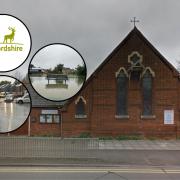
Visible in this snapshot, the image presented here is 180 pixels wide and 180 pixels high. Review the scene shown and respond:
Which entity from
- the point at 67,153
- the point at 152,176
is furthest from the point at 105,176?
the point at 67,153

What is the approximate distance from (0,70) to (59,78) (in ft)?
5.17

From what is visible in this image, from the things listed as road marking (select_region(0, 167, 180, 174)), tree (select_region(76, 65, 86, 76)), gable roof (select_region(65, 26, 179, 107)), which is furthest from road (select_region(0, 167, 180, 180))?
gable roof (select_region(65, 26, 179, 107))

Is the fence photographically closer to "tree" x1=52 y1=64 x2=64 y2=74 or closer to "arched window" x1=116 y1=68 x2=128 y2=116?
"tree" x1=52 y1=64 x2=64 y2=74

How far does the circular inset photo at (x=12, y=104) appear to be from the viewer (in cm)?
762

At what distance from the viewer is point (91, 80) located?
1121 inches

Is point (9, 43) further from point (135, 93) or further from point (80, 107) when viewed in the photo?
point (80, 107)

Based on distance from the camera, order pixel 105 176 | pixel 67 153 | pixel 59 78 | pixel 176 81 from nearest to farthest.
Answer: pixel 59 78 → pixel 105 176 → pixel 67 153 → pixel 176 81

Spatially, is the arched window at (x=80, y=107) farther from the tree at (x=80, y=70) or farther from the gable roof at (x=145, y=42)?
the tree at (x=80, y=70)

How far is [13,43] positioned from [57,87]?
1.40 metres

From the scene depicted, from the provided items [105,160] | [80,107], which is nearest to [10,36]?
[105,160]

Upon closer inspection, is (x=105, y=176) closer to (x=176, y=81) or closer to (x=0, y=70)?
(x=0, y=70)

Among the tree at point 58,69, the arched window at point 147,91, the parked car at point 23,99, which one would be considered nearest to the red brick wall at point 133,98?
the arched window at point 147,91

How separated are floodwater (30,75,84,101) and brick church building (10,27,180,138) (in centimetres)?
2000

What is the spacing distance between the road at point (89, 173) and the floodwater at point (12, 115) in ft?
14.3
